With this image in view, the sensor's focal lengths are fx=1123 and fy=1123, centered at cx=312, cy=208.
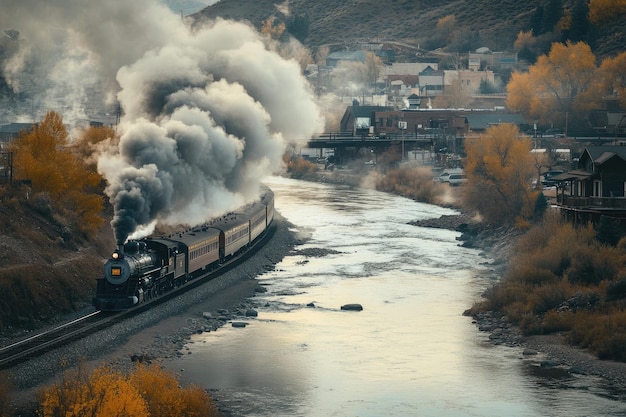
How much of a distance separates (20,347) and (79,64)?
12758 centimetres

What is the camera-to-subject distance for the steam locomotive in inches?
2126

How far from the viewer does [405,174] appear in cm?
15100

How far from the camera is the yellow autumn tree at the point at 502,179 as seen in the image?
99.0m

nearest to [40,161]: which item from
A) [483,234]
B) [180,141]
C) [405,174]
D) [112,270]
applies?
[180,141]

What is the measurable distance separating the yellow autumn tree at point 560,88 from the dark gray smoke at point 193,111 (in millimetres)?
60177

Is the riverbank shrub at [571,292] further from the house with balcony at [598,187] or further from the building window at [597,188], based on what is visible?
the building window at [597,188]

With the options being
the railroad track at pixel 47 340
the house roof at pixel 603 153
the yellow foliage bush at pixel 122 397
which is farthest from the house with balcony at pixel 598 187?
the yellow foliage bush at pixel 122 397

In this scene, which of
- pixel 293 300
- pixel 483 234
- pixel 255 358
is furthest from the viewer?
pixel 483 234

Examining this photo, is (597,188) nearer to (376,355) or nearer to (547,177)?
(376,355)

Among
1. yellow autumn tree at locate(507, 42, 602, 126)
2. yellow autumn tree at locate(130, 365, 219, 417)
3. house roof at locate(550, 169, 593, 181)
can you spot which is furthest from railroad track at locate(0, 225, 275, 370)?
yellow autumn tree at locate(507, 42, 602, 126)

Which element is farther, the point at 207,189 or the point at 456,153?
the point at 456,153

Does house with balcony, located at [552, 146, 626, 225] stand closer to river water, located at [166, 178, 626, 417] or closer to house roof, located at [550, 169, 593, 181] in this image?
house roof, located at [550, 169, 593, 181]

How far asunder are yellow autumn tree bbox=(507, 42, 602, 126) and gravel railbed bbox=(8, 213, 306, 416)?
286 ft

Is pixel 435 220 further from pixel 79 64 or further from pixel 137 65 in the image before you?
pixel 79 64
